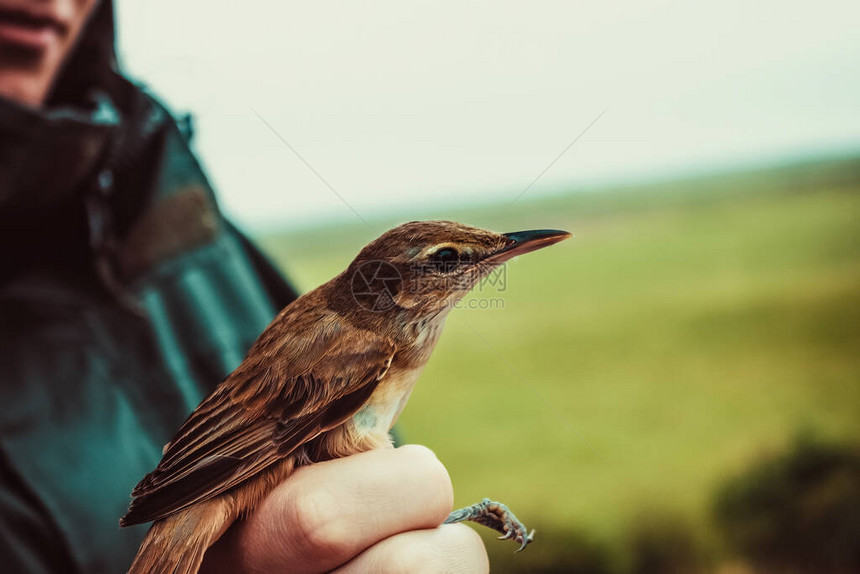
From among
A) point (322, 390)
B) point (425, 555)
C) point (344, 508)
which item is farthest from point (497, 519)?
point (322, 390)

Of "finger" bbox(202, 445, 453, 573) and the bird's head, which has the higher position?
the bird's head

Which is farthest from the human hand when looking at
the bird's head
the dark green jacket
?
the dark green jacket

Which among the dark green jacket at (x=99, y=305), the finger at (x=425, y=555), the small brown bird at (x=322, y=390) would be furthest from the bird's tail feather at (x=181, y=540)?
the dark green jacket at (x=99, y=305)

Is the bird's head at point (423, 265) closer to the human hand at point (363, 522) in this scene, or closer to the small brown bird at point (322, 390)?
the small brown bird at point (322, 390)

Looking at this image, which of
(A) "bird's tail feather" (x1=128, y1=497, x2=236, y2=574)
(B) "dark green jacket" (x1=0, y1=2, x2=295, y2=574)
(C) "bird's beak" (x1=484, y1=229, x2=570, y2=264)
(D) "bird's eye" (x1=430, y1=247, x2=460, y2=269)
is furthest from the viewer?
(B) "dark green jacket" (x1=0, y1=2, x2=295, y2=574)

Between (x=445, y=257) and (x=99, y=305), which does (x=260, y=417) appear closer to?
(x=445, y=257)

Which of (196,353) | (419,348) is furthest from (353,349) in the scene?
(196,353)

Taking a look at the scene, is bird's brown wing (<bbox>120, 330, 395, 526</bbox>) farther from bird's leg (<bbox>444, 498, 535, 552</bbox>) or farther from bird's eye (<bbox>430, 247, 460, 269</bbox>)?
bird's leg (<bbox>444, 498, 535, 552</bbox>)
